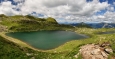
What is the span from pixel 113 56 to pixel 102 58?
389 centimetres

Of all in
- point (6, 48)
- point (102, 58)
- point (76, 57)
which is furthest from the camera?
point (6, 48)

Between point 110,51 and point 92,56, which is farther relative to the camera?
point 110,51

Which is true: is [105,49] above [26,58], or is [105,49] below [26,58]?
above

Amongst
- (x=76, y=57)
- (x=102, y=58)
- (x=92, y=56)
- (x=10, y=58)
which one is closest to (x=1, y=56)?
(x=10, y=58)

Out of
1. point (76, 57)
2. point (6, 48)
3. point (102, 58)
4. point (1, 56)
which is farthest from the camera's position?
point (6, 48)

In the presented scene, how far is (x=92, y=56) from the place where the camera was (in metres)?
A: 33.0

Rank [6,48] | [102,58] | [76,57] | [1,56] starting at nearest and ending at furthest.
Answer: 1. [102,58]
2. [76,57]
3. [1,56]
4. [6,48]

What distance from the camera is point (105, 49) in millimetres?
36188

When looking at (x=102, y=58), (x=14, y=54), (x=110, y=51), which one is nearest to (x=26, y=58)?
(x=14, y=54)

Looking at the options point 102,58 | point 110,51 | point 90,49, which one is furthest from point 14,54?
point 110,51

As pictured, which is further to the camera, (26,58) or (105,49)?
(26,58)

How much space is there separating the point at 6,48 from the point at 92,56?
27.6 meters

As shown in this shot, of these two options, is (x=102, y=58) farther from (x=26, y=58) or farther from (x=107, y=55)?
(x=26, y=58)

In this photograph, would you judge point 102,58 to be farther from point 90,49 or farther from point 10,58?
point 10,58
